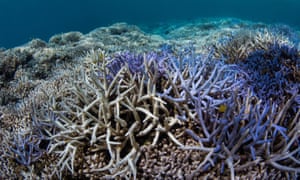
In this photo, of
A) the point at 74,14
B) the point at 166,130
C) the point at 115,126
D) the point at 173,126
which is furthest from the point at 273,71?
the point at 74,14

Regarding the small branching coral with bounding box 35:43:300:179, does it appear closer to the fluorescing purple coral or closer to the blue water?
the fluorescing purple coral

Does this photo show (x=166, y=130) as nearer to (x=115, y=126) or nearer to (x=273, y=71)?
(x=115, y=126)

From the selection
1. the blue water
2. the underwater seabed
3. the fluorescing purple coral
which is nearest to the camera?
the underwater seabed

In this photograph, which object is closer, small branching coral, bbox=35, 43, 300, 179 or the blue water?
small branching coral, bbox=35, 43, 300, 179

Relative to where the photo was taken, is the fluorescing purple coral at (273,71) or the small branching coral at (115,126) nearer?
the small branching coral at (115,126)

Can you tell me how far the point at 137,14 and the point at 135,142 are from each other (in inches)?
4368

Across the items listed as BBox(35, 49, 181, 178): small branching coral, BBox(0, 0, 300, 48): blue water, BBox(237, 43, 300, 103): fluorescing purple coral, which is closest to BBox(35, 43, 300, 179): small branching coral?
BBox(35, 49, 181, 178): small branching coral

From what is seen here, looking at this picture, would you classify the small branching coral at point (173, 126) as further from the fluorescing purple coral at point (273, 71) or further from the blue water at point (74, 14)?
the blue water at point (74, 14)

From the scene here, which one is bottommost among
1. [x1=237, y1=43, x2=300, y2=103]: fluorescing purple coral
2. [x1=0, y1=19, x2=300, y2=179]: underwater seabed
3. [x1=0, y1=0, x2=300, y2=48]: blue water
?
[x1=0, y1=19, x2=300, y2=179]: underwater seabed

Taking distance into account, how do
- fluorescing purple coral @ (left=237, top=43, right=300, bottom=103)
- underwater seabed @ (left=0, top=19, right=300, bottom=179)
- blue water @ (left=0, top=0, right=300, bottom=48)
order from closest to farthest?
1. underwater seabed @ (left=0, top=19, right=300, bottom=179)
2. fluorescing purple coral @ (left=237, top=43, right=300, bottom=103)
3. blue water @ (left=0, top=0, right=300, bottom=48)

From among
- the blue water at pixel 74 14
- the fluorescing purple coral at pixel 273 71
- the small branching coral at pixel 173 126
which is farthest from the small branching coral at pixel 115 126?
the blue water at pixel 74 14

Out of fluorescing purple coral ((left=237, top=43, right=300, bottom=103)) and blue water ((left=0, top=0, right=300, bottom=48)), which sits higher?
blue water ((left=0, top=0, right=300, bottom=48))

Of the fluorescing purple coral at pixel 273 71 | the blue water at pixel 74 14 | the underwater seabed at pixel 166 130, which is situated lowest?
the underwater seabed at pixel 166 130

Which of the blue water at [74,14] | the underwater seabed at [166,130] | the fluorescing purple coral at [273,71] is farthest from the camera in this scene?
the blue water at [74,14]
